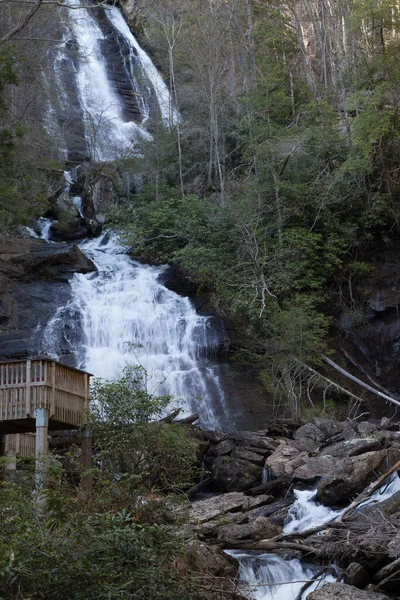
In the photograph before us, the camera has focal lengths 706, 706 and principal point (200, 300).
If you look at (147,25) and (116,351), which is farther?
(147,25)

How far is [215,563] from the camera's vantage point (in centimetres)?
898

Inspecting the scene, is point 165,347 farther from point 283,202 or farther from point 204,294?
point 283,202

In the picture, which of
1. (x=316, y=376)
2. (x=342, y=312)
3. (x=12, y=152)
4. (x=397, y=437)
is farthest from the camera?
(x=342, y=312)

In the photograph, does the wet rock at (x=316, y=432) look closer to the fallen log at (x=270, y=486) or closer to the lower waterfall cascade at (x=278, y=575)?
the fallen log at (x=270, y=486)

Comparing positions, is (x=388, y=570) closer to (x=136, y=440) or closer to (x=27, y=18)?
(x=136, y=440)

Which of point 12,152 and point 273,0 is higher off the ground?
point 273,0

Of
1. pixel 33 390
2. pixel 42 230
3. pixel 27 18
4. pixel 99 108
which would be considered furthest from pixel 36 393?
pixel 99 108

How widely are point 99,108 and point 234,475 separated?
28.3 meters

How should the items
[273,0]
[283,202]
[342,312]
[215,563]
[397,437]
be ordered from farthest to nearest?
[273,0] → [283,202] → [342,312] → [397,437] → [215,563]

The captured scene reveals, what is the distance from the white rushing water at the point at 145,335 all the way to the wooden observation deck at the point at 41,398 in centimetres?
554

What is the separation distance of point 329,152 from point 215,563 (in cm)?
1990

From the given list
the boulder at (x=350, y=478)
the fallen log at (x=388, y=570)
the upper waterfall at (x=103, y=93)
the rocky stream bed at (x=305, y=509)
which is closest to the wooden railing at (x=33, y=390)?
the rocky stream bed at (x=305, y=509)

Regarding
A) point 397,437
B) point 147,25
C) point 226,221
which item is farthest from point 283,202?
point 147,25

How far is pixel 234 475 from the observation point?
1465 cm
